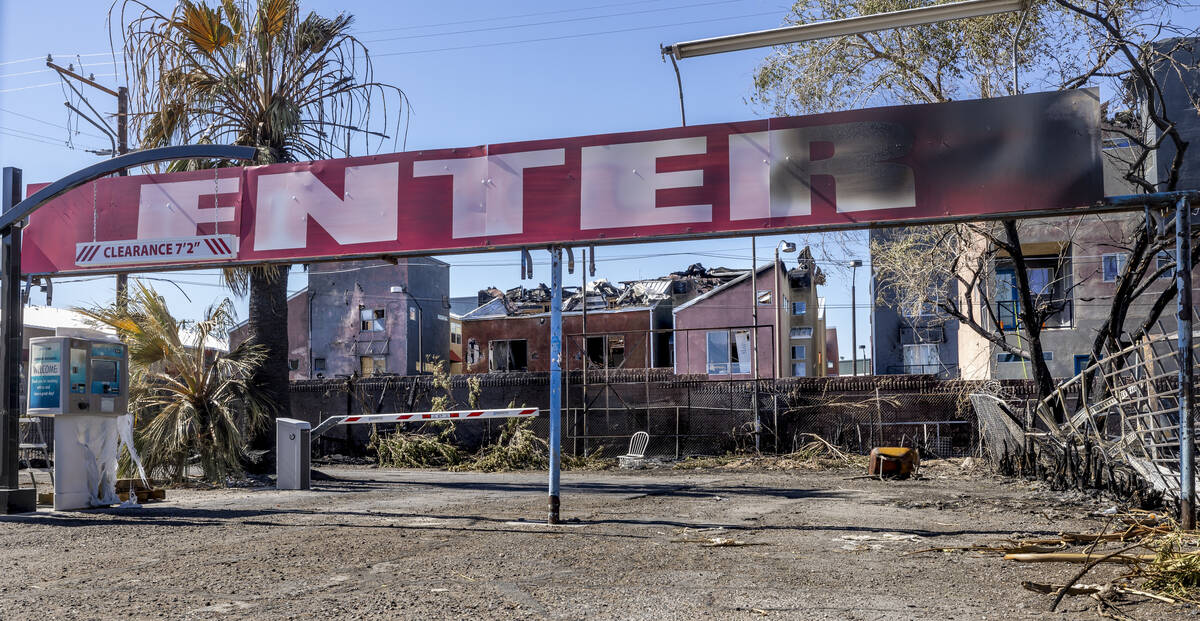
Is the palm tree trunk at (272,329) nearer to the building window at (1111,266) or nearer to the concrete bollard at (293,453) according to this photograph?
the concrete bollard at (293,453)

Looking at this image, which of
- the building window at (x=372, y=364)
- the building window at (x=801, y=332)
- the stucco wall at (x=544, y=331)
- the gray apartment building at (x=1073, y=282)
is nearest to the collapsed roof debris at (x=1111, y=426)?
the gray apartment building at (x=1073, y=282)

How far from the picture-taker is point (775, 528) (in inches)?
379

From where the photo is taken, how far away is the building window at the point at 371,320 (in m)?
52.3

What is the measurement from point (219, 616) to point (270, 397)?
12.5 metres

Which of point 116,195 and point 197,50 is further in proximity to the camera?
point 197,50

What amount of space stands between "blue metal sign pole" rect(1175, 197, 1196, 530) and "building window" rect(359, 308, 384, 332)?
4720cm

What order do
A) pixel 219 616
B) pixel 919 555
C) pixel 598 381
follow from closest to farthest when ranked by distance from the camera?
pixel 219 616 < pixel 919 555 < pixel 598 381

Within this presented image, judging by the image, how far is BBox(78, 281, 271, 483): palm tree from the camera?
15062 millimetres

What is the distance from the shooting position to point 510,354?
51.2 meters

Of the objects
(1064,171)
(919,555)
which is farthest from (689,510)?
(1064,171)

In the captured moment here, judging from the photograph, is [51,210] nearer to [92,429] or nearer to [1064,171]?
[92,429]

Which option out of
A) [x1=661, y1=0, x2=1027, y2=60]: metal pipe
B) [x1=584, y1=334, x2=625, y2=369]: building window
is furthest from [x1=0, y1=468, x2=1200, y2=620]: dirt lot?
[x1=584, y1=334, x2=625, y2=369]: building window

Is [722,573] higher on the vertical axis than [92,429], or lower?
lower

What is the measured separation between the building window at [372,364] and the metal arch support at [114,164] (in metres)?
40.9
